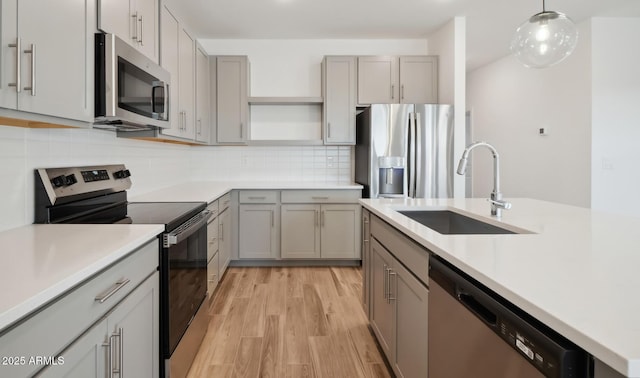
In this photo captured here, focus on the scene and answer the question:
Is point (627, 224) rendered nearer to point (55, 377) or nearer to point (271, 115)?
point (55, 377)

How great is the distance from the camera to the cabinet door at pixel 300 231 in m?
3.88

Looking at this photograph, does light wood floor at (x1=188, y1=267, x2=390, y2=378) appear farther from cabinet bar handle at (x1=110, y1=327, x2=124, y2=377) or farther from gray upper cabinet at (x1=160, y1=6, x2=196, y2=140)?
gray upper cabinet at (x1=160, y1=6, x2=196, y2=140)

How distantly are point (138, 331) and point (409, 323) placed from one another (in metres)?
1.09

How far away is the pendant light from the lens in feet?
6.51

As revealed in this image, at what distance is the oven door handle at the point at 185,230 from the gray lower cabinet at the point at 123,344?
0.15 m

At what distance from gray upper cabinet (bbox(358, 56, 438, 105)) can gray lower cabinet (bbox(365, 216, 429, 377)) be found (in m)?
2.26

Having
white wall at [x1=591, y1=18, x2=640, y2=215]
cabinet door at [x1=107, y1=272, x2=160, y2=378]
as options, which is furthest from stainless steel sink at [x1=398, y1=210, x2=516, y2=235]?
white wall at [x1=591, y1=18, x2=640, y2=215]

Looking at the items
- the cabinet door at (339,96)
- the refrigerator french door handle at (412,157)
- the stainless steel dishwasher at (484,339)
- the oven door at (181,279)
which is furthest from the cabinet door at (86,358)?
the cabinet door at (339,96)

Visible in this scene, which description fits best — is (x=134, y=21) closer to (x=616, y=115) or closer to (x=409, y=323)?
(x=409, y=323)

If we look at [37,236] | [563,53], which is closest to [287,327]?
[37,236]

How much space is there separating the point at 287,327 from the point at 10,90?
2022mm

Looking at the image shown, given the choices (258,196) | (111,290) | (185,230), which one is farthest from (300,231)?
(111,290)

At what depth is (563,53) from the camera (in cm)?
207

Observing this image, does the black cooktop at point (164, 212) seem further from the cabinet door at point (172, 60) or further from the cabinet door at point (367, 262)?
the cabinet door at point (367, 262)
